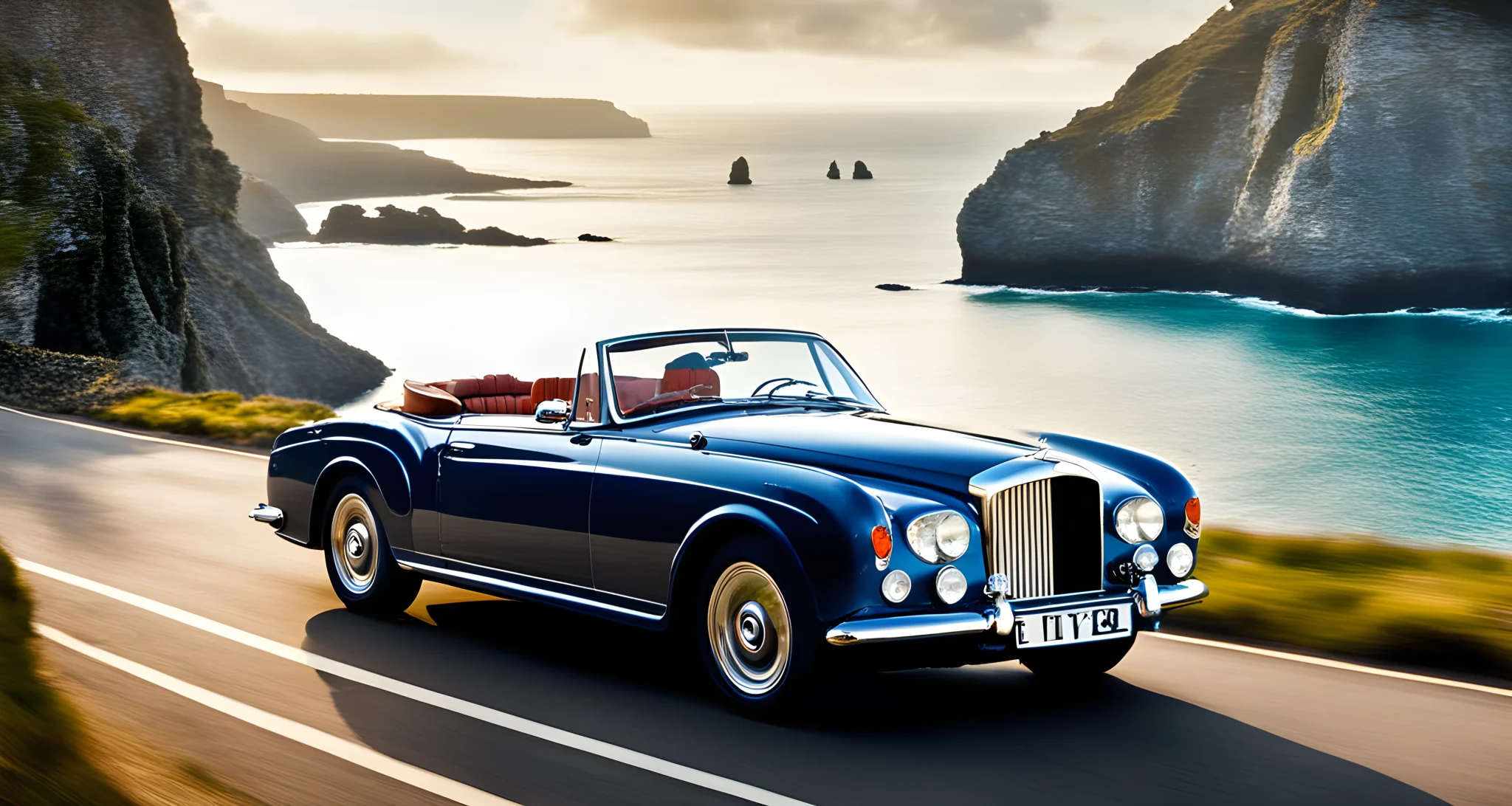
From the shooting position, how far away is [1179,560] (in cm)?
622

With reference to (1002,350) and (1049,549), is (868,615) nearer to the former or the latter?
(1049,549)

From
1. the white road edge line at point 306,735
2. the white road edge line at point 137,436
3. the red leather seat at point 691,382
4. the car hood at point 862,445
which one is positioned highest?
the red leather seat at point 691,382

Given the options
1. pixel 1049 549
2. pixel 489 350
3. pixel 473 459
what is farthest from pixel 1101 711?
pixel 489 350

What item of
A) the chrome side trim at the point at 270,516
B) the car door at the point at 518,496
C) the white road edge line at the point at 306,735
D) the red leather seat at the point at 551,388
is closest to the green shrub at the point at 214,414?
the chrome side trim at the point at 270,516

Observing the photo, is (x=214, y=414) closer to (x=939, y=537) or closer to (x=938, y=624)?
(x=939, y=537)

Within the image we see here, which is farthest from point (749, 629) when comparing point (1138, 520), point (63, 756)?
point (63, 756)

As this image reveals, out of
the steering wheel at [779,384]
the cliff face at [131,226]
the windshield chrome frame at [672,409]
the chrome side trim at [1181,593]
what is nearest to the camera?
the chrome side trim at [1181,593]

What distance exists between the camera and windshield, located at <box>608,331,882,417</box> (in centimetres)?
695

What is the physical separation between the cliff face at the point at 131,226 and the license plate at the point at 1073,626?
33420mm

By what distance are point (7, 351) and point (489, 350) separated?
89.6 metres

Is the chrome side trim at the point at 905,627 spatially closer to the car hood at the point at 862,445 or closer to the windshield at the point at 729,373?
the car hood at the point at 862,445

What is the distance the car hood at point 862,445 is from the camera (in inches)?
226

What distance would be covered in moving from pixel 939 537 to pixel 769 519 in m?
0.68

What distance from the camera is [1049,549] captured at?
5.77m
